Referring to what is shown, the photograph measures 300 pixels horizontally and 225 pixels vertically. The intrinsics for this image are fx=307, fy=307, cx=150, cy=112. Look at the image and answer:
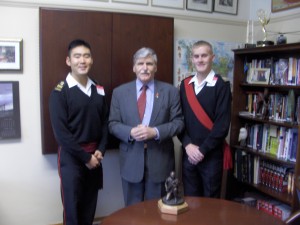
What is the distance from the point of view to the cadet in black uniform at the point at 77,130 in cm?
203

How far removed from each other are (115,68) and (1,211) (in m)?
1.49

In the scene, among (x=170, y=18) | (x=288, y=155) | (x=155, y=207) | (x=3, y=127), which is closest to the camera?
(x=155, y=207)

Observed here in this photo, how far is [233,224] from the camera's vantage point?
1.37 meters

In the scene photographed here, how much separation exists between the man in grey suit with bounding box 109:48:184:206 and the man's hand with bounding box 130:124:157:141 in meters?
0.01

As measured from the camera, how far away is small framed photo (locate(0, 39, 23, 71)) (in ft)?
7.62

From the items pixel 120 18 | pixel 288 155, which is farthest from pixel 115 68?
pixel 288 155

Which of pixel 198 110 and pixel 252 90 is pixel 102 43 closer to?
pixel 198 110

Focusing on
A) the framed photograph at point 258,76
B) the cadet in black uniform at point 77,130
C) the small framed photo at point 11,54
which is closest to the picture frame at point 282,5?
the framed photograph at point 258,76

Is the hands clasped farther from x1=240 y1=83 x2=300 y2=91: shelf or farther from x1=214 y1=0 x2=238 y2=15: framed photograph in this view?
x1=214 y1=0 x2=238 y2=15: framed photograph

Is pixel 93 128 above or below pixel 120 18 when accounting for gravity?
below

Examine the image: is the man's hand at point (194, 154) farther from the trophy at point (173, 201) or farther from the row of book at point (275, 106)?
the row of book at point (275, 106)

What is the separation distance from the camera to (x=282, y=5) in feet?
9.57

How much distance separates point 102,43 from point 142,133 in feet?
3.10

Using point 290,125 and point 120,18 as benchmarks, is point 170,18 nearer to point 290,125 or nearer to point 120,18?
point 120,18
